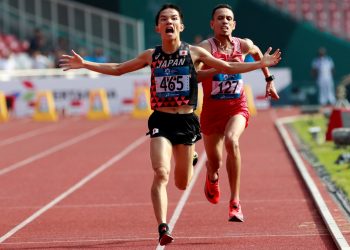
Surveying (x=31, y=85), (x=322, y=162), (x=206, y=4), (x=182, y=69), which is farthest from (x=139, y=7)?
(x=182, y=69)

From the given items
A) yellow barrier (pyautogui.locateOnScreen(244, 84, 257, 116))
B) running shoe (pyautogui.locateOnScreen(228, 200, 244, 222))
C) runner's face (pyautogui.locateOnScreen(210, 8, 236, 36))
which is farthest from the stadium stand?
running shoe (pyautogui.locateOnScreen(228, 200, 244, 222))

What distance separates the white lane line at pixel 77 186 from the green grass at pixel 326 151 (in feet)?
10.2

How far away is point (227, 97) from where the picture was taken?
1009 centimetres

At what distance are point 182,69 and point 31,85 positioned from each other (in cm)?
2161

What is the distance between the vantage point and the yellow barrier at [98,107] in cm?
2881

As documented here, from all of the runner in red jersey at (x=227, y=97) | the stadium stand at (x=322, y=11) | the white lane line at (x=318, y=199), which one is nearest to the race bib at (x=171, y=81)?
the runner in red jersey at (x=227, y=97)

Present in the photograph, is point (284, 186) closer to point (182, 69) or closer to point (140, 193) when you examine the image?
point (140, 193)

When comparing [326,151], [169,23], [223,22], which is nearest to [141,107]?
[326,151]

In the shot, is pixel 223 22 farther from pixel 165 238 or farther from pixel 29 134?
pixel 29 134

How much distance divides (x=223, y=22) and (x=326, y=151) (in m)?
8.13

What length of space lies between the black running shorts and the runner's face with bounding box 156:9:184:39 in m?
0.64

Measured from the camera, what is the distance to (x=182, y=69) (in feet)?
29.3

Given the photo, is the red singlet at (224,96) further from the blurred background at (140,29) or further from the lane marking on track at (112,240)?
the blurred background at (140,29)

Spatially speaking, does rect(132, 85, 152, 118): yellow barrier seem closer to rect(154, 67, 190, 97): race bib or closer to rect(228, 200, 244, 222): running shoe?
rect(228, 200, 244, 222): running shoe
